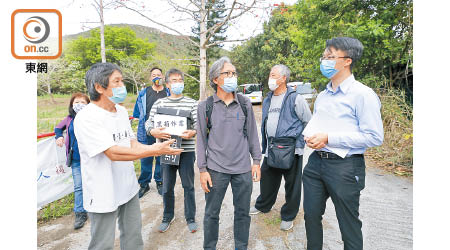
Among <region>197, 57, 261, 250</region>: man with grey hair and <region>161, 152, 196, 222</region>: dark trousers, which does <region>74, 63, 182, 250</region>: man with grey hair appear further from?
<region>161, 152, 196, 222</region>: dark trousers

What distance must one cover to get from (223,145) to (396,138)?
5091 mm

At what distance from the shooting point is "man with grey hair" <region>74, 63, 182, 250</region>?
67.1 inches

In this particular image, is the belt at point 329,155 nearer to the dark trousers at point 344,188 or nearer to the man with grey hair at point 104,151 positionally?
the dark trousers at point 344,188

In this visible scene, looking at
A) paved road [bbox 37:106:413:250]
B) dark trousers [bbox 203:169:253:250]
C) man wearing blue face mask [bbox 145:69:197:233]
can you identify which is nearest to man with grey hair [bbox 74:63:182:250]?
dark trousers [bbox 203:169:253:250]

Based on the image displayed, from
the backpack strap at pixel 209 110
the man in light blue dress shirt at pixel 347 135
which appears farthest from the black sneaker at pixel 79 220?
the man in light blue dress shirt at pixel 347 135

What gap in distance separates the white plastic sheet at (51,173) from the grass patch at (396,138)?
6118 millimetres

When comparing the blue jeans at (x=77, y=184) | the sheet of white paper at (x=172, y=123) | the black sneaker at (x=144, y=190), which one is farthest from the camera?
the black sneaker at (x=144, y=190)

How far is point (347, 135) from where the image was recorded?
1.84 m

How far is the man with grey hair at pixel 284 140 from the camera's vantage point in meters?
2.83

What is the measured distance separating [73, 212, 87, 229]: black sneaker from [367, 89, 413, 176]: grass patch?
5599 mm

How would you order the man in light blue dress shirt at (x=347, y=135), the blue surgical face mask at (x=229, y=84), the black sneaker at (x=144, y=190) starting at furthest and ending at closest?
the black sneaker at (x=144, y=190), the blue surgical face mask at (x=229, y=84), the man in light blue dress shirt at (x=347, y=135)

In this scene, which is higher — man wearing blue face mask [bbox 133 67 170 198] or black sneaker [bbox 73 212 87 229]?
man wearing blue face mask [bbox 133 67 170 198]

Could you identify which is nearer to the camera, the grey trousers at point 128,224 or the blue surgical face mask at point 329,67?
the grey trousers at point 128,224

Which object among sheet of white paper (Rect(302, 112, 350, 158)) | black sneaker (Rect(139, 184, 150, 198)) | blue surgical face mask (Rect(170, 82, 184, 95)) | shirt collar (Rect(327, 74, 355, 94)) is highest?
blue surgical face mask (Rect(170, 82, 184, 95))
